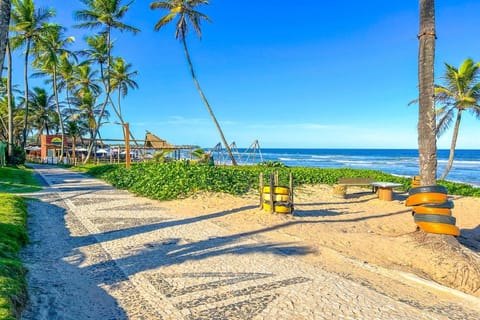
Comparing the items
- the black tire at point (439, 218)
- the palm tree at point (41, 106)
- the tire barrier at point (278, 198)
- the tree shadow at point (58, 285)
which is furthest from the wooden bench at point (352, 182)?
the palm tree at point (41, 106)

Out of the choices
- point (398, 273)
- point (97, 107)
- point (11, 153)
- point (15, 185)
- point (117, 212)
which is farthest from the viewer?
point (97, 107)

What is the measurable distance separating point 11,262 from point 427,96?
6451 millimetres

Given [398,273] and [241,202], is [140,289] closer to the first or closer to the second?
[398,273]

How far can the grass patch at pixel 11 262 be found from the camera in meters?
2.71

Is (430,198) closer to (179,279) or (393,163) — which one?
(179,279)

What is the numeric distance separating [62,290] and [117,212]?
15.6 feet

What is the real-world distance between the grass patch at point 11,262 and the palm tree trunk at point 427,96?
589 cm

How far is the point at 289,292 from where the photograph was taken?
3.55 metres

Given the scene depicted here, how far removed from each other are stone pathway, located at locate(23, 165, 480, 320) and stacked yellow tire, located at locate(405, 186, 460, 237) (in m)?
2.14

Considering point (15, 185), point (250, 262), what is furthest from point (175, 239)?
point (15, 185)

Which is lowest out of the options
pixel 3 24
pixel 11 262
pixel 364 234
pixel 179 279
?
pixel 364 234

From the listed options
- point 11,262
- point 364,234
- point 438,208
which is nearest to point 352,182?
point 364,234

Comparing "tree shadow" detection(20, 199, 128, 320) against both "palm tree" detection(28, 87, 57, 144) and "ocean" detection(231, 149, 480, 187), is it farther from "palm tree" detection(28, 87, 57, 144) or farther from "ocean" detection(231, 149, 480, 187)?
"palm tree" detection(28, 87, 57, 144)

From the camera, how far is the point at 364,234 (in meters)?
6.73
